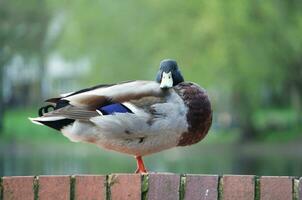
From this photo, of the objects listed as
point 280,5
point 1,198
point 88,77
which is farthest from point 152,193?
point 88,77

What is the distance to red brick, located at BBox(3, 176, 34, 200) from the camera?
146 inches

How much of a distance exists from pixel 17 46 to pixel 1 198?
138 feet

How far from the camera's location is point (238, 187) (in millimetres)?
3641

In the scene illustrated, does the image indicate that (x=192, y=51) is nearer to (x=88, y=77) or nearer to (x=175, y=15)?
(x=175, y=15)

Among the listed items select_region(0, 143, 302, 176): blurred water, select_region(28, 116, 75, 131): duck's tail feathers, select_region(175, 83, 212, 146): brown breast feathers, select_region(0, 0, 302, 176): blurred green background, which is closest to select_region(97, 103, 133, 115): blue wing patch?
select_region(28, 116, 75, 131): duck's tail feathers

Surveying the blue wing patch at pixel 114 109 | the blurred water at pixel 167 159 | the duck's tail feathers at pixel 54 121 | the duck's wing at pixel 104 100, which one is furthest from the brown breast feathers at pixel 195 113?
the blurred water at pixel 167 159

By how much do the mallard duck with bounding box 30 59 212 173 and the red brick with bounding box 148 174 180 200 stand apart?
2.49ft

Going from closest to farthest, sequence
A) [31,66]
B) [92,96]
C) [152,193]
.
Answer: [152,193] → [92,96] → [31,66]

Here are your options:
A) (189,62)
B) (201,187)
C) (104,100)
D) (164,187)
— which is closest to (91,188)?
(164,187)

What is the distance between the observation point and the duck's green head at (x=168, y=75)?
4621 millimetres

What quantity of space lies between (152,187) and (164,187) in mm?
43

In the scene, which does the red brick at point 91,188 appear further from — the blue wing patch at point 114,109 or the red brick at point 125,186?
the blue wing patch at point 114,109

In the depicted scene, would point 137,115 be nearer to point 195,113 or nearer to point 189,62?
point 195,113

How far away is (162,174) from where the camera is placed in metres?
3.70
